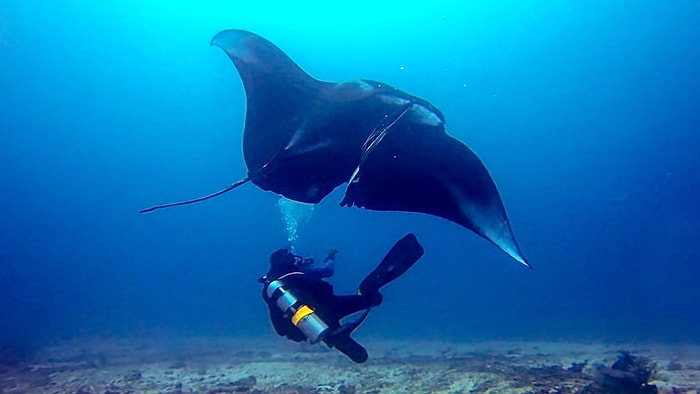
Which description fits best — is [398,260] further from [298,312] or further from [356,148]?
[356,148]

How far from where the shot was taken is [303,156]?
16.3 ft

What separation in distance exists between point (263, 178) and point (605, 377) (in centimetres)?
645

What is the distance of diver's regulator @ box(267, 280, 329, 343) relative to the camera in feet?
16.8

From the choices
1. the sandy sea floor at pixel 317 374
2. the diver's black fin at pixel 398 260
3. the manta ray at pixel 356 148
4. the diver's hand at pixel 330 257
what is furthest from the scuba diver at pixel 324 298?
the sandy sea floor at pixel 317 374

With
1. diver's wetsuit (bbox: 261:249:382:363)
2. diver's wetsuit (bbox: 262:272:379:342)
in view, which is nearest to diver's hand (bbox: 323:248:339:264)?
diver's wetsuit (bbox: 261:249:382:363)

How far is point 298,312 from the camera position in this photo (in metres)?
5.32

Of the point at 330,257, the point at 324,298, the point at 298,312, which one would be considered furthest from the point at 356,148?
the point at 330,257

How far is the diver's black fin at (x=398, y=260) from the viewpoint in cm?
563

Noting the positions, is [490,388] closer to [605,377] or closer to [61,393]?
[605,377]

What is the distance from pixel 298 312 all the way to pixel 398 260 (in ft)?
4.43

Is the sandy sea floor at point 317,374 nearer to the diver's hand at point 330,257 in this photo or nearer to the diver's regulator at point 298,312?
the diver's hand at point 330,257

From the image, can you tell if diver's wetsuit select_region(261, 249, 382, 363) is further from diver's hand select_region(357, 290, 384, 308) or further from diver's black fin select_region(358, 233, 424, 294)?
diver's black fin select_region(358, 233, 424, 294)

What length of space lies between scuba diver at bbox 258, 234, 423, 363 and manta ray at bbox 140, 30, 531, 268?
2.83 ft

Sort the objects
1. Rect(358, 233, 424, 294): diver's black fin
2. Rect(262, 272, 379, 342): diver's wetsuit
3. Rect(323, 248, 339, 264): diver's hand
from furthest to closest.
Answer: Rect(323, 248, 339, 264): diver's hand, Rect(358, 233, 424, 294): diver's black fin, Rect(262, 272, 379, 342): diver's wetsuit
